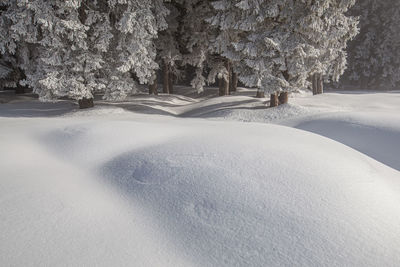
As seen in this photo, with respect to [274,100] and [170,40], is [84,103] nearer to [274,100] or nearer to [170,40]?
[170,40]

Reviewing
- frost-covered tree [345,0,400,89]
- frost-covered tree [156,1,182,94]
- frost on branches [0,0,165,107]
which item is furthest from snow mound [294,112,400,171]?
frost-covered tree [345,0,400,89]

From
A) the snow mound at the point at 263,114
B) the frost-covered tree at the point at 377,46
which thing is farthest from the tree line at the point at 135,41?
the frost-covered tree at the point at 377,46

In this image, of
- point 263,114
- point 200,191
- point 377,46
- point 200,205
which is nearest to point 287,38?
point 263,114

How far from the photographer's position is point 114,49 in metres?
13.6

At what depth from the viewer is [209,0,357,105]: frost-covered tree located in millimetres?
11453

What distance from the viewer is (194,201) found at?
11.2 ft

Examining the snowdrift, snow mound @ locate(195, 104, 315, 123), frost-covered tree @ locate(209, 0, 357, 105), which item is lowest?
the snowdrift

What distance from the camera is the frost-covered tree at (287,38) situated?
11.5 metres

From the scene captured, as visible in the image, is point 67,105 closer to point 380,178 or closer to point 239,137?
point 239,137

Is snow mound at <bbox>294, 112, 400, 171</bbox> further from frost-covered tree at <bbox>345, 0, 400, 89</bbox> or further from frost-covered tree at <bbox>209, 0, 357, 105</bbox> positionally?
frost-covered tree at <bbox>345, 0, 400, 89</bbox>

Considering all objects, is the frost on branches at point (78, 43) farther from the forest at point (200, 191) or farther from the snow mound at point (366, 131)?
the snow mound at point (366, 131)

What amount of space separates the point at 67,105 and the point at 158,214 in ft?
47.3

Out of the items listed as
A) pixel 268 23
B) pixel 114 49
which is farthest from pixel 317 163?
pixel 114 49

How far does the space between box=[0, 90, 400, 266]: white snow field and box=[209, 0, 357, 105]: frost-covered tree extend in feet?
21.9
